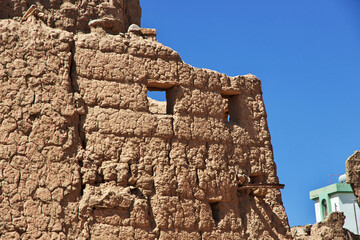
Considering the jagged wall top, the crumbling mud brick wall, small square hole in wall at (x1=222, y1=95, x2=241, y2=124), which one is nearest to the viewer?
the jagged wall top

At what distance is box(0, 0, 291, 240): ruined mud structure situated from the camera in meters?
5.81

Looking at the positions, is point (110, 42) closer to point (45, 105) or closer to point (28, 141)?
point (45, 105)

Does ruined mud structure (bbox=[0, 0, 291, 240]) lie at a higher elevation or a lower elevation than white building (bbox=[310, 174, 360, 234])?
lower

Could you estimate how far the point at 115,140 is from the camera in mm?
6258

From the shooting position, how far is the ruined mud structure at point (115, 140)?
581 cm

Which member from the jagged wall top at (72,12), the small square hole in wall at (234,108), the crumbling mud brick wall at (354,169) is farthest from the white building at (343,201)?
the jagged wall top at (72,12)

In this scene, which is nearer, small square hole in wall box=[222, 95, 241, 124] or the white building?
small square hole in wall box=[222, 95, 241, 124]

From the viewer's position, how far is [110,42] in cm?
652

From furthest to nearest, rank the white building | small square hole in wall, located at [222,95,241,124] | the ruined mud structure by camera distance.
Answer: the white building
small square hole in wall, located at [222,95,241,124]
the ruined mud structure

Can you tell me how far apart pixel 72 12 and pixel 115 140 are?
1.64 meters

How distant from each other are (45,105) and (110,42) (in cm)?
111

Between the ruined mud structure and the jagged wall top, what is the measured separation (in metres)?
0.01

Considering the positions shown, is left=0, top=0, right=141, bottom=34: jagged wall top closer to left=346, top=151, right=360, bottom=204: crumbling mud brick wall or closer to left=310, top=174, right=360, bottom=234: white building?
left=346, top=151, right=360, bottom=204: crumbling mud brick wall

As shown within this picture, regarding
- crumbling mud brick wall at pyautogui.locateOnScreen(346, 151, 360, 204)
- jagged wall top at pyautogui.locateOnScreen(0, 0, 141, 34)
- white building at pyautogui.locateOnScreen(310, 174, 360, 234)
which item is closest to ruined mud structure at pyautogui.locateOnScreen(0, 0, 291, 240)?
jagged wall top at pyautogui.locateOnScreen(0, 0, 141, 34)
